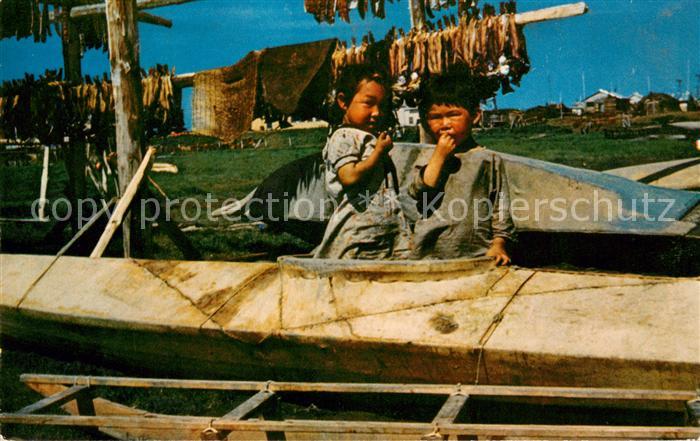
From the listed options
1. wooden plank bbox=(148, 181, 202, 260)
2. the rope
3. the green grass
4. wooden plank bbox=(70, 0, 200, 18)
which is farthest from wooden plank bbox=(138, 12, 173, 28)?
the rope

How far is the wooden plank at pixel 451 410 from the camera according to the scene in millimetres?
2479

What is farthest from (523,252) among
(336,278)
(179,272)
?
(179,272)

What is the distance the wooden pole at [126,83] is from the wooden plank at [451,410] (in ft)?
11.1

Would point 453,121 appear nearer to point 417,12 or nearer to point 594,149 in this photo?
point 417,12

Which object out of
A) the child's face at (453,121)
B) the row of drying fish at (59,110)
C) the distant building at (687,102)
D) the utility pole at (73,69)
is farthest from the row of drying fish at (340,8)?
the utility pole at (73,69)

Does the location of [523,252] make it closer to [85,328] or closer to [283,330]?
[283,330]

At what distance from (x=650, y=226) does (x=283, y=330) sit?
2234mm

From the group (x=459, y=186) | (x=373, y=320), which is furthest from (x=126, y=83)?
(x=373, y=320)

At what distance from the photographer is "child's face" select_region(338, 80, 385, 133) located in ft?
15.0

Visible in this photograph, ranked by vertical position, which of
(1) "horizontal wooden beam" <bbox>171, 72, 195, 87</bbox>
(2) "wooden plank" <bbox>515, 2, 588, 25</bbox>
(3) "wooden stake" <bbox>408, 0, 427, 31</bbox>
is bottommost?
(1) "horizontal wooden beam" <bbox>171, 72, 195, 87</bbox>

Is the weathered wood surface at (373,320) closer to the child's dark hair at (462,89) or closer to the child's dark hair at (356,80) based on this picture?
the child's dark hair at (462,89)

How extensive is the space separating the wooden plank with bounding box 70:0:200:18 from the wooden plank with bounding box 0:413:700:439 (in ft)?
12.5

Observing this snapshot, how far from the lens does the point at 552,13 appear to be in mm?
4000

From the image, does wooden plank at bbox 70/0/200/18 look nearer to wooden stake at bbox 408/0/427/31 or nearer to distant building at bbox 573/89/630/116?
wooden stake at bbox 408/0/427/31
